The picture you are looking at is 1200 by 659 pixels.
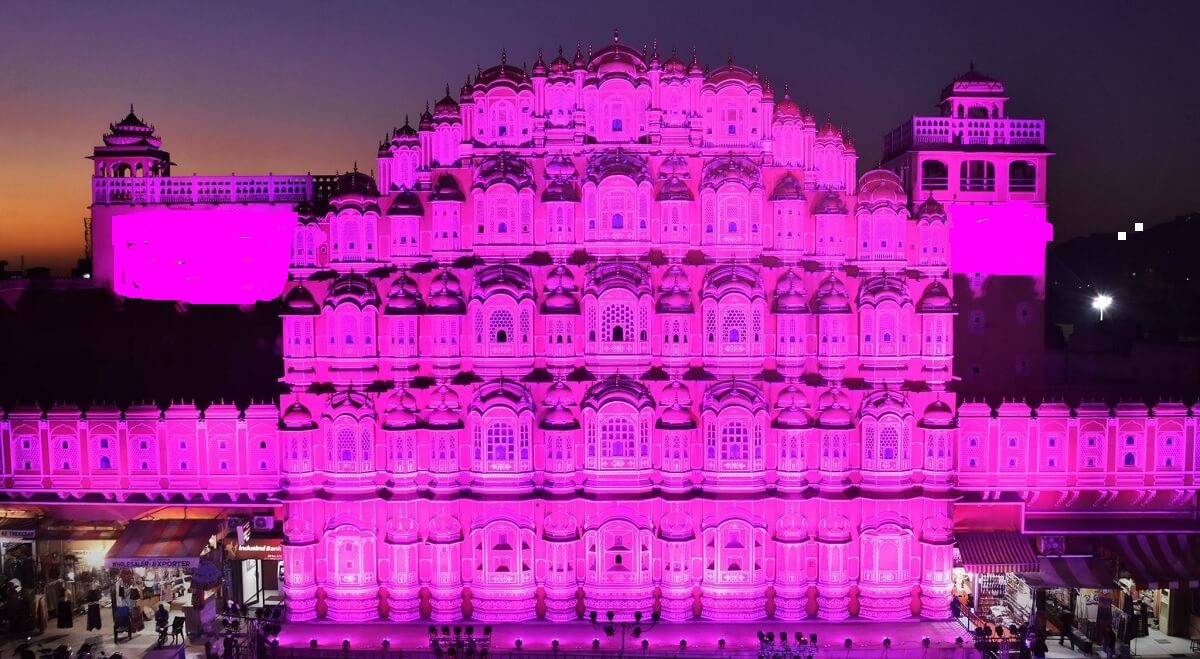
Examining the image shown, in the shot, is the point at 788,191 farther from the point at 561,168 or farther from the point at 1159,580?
the point at 1159,580

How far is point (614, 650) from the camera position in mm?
23609

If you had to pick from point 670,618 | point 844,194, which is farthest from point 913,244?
point 670,618

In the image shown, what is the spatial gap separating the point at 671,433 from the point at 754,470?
8.34ft

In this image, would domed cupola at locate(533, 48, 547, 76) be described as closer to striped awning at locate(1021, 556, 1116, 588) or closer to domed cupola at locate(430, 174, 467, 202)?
domed cupola at locate(430, 174, 467, 202)

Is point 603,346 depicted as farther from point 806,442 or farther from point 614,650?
point 614,650

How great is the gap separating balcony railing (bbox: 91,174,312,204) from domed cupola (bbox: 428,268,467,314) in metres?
11.3

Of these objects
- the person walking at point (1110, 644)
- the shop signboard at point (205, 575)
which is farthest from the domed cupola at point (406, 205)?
the person walking at point (1110, 644)

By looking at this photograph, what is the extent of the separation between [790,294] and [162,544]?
65.8 feet

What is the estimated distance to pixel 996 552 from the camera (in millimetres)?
26406

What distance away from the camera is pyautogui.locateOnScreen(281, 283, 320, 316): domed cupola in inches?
1008

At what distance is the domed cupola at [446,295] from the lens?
2488cm

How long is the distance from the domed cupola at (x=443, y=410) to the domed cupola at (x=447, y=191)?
5352 millimetres

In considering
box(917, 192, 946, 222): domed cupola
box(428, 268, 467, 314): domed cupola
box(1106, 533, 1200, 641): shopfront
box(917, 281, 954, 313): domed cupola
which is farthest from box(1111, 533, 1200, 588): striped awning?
box(428, 268, 467, 314): domed cupola

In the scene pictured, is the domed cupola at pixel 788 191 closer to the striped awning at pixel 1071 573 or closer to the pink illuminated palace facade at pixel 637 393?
the pink illuminated palace facade at pixel 637 393
